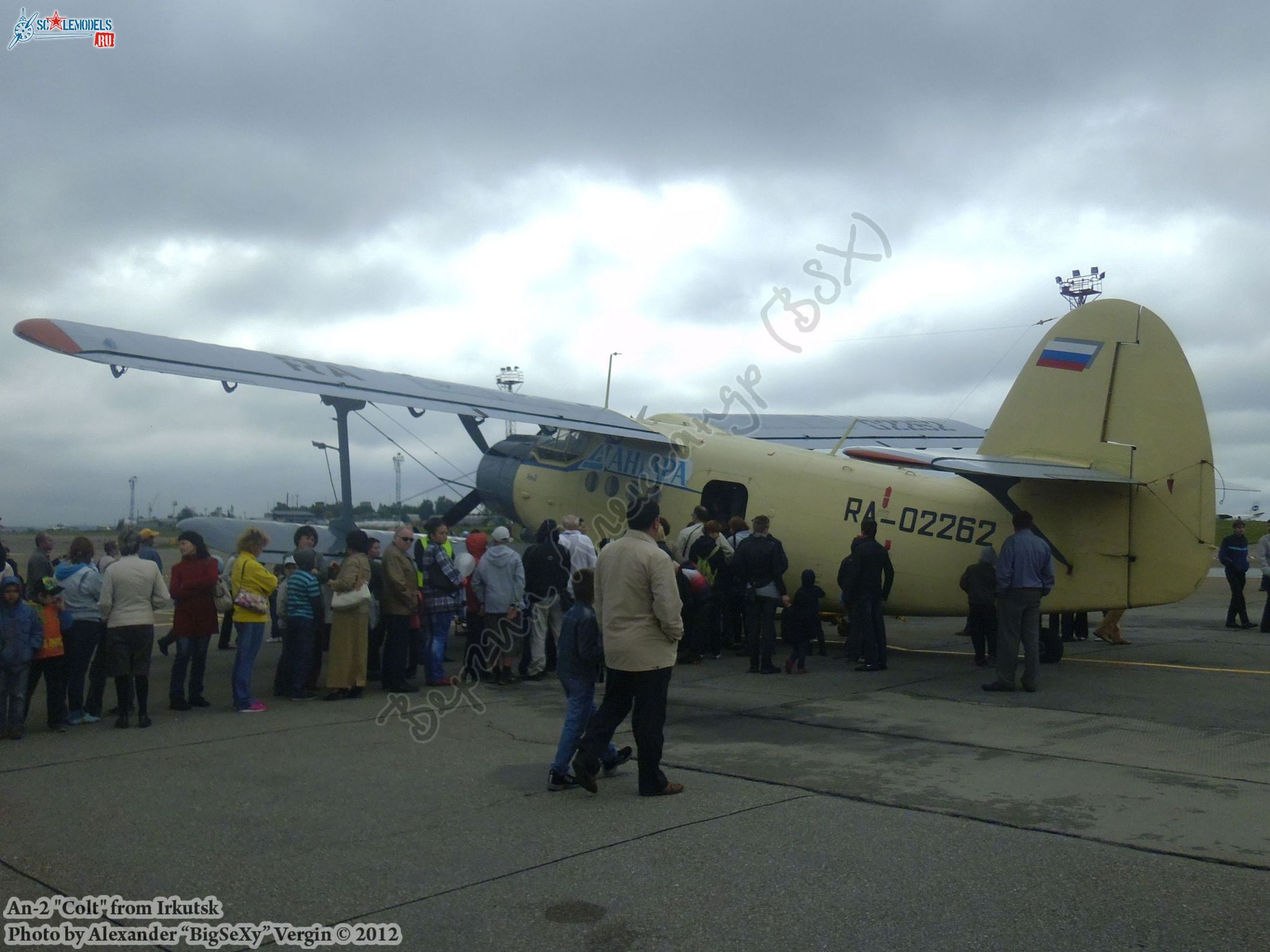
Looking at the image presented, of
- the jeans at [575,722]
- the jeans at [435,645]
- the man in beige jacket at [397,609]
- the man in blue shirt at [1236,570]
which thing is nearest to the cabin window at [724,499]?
the jeans at [435,645]

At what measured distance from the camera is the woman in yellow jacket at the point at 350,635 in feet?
32.1

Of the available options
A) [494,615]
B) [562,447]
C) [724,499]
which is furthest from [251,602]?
[562,447]

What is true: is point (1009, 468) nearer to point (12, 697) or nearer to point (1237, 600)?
point (1237, 600)

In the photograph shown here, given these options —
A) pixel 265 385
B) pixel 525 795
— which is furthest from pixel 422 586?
pixel 525 795

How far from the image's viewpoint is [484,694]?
394 inches

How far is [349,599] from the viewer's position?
9.80 m

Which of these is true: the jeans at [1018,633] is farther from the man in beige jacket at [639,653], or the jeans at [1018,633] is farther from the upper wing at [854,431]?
the upper wing at [854,431]

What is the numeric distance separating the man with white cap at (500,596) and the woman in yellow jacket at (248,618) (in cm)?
233

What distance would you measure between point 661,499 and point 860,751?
7406mm

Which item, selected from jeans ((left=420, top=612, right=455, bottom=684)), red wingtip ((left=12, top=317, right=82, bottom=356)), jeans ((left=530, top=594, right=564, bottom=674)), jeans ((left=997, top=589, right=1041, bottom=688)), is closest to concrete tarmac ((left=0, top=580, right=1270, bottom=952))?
jeans ((left=997, top=589, right=1041, bottom=688))

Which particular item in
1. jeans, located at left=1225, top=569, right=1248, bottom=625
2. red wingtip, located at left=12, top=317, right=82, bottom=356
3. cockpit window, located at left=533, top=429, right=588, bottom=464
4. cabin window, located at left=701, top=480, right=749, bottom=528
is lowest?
jeans, located at left=1225, top=569, right=1248, bottom=625

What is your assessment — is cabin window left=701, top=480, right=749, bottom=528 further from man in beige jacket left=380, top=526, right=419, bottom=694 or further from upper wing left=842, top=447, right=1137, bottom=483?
man in beige jacket left=380, top=526, right=419, bottom=694

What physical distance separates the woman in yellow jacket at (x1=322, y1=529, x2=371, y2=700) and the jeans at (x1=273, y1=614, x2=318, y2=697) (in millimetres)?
232

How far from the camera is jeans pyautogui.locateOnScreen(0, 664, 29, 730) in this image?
7801 millimetres
